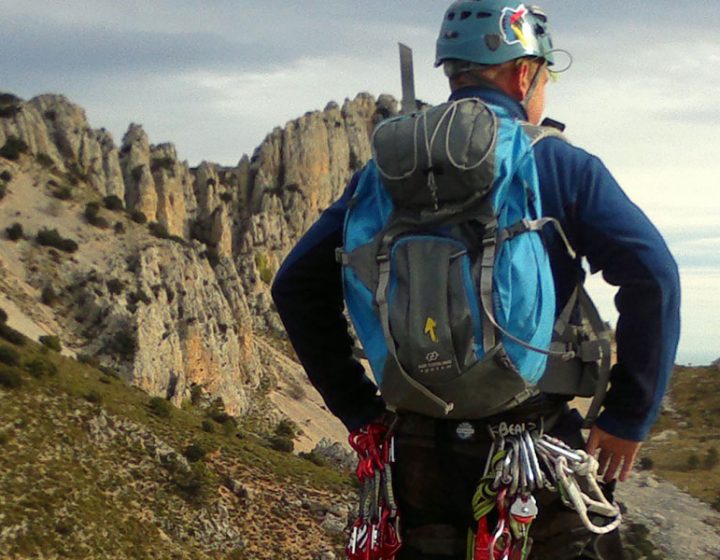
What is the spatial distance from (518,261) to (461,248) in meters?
0.23

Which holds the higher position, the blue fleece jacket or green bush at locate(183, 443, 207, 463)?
the blue fleece jacket

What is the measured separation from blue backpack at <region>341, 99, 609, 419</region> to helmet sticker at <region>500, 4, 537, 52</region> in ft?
1.57

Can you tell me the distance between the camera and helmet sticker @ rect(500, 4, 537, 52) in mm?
4012

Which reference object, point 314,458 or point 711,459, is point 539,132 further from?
point 711,459

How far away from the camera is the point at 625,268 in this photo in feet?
12.1

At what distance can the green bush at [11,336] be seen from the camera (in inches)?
1606

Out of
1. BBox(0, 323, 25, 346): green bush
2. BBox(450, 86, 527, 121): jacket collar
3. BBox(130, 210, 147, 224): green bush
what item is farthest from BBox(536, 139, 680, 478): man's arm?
BBox(130, 210, 147, 224): green bush

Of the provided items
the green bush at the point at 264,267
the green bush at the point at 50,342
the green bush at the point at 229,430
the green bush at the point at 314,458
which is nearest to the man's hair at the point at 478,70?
the green bush at the point at 229,430

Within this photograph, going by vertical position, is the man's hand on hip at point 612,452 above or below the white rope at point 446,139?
below

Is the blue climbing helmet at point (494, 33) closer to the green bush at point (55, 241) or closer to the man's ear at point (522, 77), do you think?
the man's ear at point (522, 77)

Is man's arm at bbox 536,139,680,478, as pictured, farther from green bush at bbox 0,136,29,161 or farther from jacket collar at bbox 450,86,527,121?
green bush at bbox 0,136,29,161

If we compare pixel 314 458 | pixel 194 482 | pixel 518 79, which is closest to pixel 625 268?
pixel 518 79

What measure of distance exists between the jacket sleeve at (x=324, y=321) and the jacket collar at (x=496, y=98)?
0.80 m

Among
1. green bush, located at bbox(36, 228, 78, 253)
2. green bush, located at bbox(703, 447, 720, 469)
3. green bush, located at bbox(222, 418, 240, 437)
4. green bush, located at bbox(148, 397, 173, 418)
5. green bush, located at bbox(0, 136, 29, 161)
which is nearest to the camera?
green bush, located at bbox(148, 397, 173, 418)
